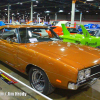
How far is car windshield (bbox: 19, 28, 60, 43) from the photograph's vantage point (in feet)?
10.6

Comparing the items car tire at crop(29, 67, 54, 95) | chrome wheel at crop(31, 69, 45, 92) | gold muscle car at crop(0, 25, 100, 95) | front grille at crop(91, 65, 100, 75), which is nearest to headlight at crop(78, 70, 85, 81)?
gold muscle car at crop(0, 25, 100, 95)

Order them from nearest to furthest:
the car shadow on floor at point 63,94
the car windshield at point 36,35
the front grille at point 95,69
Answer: the front grille at point 95,69
the car shadow on floor at point 63,94
the car windshield at point 36,35

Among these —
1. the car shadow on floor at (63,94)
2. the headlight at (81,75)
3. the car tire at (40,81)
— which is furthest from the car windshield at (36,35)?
the headlight at (81,75)

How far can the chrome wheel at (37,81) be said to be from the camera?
2.63 m

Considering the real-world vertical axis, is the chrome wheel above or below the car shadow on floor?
above

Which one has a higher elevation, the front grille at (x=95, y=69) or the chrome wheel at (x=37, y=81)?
the front grille at (x=95, y=69)

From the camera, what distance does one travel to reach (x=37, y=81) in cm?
271

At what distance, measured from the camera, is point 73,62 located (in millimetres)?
2178

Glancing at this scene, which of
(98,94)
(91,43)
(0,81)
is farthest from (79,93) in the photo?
(91,43)

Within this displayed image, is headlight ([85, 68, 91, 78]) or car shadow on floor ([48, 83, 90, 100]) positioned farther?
car shadow on floor ([48, 83, 90, 100])

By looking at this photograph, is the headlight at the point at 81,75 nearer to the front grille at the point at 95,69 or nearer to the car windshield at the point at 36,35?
the front grille at the point at 95,69

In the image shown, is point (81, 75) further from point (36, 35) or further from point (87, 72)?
point (36, 35)

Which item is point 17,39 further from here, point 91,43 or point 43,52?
point 91,43

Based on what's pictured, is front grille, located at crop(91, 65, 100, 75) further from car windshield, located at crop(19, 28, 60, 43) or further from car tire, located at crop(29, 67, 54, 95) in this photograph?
car windshield, located at crop(19, 28, 60, 43)
